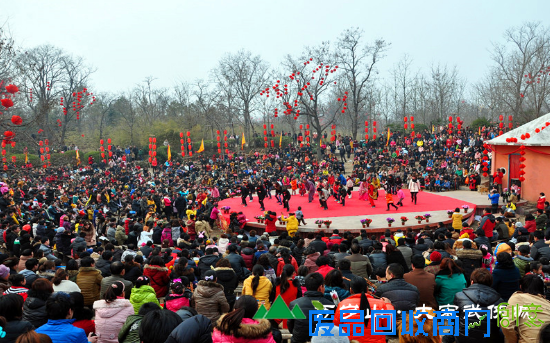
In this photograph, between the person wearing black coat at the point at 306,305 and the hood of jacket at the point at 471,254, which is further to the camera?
the hood of jacket at the point at 471,254

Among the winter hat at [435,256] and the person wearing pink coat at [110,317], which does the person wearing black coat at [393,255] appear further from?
the person wearing pink coat at [110,317]

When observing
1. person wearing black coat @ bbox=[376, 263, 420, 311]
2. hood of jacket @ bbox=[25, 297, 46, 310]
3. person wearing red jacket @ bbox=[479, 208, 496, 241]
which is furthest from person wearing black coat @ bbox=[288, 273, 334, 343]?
person wearing red jacket @ bbox=[479, 208, 496, 241]

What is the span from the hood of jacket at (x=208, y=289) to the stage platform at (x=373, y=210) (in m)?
9.79

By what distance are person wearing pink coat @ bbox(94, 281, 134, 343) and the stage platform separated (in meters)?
10.6

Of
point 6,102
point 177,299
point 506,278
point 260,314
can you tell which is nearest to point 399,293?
point 260,314

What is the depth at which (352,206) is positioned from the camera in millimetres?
19125

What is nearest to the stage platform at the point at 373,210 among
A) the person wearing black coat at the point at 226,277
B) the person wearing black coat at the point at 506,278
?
the person wearing black coat at the point at 226,277

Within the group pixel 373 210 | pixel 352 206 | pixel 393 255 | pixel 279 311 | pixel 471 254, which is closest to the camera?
pixel 279 311

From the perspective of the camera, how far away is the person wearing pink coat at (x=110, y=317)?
4.86m

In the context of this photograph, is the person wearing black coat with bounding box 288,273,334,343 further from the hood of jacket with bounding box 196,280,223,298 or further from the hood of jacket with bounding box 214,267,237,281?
the hood of jacket with bounding box 214,267,237,281

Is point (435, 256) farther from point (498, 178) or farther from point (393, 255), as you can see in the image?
point (498, 178)

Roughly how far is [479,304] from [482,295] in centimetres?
11

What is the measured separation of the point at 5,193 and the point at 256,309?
18.8m

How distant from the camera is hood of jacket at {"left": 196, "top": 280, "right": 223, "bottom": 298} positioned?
5.40 m
